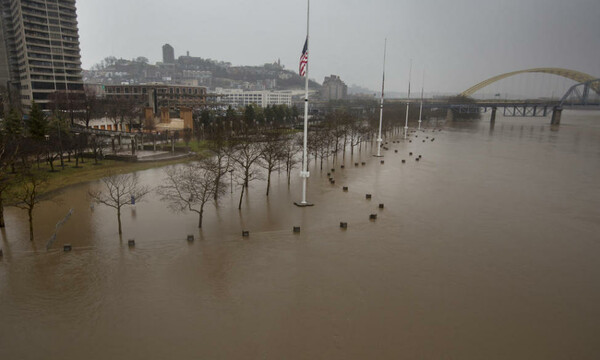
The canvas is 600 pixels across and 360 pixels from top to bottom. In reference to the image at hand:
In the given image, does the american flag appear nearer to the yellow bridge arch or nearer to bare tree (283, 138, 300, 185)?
bare tree (283, 138, 300, 185)

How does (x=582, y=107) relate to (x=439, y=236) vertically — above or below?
above

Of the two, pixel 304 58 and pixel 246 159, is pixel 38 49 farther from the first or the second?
pixel 304 58

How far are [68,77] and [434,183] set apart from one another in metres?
79.6

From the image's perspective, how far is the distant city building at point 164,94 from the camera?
88.8 meters

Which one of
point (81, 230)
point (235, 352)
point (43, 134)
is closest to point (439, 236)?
point (235, 352)

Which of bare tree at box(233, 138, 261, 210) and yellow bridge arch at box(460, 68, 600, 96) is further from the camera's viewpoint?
yellow bridge arch at box(460, 68, 600, 96)

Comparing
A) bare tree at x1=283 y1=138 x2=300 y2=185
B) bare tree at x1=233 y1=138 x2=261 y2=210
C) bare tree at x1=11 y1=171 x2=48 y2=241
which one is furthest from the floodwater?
bare tree at x1=283 y1=138 x2=300 y2=185

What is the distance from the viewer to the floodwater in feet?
32.4

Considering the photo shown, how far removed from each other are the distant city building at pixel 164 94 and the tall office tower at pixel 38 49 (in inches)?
415

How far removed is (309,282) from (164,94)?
92.7 meters

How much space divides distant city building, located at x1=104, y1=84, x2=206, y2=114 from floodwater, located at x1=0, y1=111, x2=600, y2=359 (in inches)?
2770

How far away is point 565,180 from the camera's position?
30.7m

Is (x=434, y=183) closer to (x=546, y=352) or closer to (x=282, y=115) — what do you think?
(x=546, y=352)

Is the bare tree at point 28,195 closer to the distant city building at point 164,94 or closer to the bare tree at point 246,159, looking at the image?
the bare tree at point 246,159
